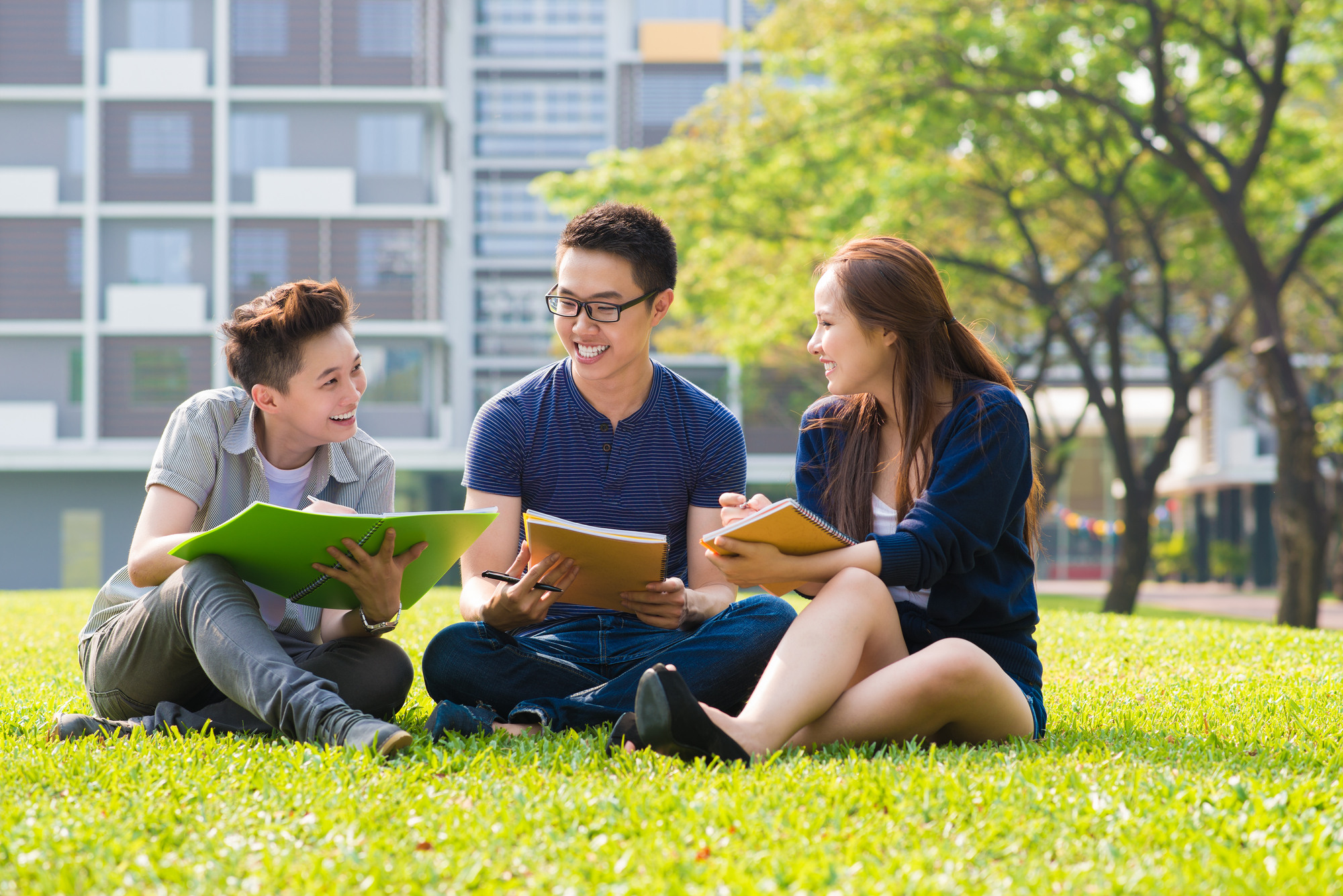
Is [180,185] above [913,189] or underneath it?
above

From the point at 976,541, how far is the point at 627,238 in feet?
4.40

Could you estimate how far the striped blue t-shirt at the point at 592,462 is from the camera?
11.5 feet

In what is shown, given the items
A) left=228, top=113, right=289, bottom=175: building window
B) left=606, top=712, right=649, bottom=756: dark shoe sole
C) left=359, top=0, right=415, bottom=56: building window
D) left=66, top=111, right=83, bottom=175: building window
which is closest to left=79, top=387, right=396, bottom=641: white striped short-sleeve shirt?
left=606, top=712, right=649, bottom=756: dark shoe sole

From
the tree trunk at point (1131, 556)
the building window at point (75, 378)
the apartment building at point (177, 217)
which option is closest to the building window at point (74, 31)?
the apartment building at point (177, 217)

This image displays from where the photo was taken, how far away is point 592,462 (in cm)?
353

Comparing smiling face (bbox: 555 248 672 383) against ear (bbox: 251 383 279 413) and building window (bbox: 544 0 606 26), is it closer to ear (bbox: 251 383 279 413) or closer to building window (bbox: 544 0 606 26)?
ear (bbox: 251 383 279 413)

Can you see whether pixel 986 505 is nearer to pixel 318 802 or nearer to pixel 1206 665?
pixel 318 802

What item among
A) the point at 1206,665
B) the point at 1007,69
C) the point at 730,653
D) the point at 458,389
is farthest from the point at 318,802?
the point at 458,389

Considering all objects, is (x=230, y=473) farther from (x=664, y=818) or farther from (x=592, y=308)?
(x=664, y=818)

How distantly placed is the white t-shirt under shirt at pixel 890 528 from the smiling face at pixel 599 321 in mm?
857

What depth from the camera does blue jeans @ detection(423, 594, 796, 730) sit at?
3.12 metres

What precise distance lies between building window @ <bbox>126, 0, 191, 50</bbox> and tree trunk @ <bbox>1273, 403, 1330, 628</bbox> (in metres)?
23.6

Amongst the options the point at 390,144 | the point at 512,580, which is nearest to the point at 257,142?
the point at 390,144

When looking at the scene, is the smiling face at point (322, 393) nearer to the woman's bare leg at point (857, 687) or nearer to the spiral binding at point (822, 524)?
the spiral binding at point (822, 524)
